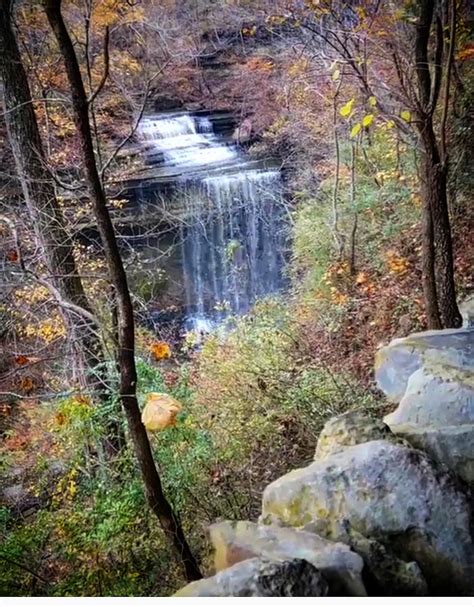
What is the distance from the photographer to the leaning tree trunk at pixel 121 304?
1808 mm

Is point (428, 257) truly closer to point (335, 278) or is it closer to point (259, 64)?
point (335, 278)

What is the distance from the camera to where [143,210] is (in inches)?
288

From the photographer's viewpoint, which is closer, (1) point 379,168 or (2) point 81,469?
(2) point 81,469

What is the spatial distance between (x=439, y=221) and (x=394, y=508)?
82.9 inches

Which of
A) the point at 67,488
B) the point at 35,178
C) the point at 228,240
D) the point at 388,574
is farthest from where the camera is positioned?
the point at 228,240

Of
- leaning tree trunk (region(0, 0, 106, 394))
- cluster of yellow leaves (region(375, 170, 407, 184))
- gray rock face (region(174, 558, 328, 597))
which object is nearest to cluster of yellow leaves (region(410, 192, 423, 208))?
cluster of yellow leaves (region(375, 170, 407, 184))

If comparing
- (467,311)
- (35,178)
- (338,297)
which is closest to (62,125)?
(35,178)

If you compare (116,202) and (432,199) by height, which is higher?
(432,199)

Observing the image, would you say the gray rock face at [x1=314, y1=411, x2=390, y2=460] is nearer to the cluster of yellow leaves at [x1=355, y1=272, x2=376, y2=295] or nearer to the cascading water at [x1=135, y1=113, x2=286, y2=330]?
the cluster of yellow leaves at [x1=355, y1=272, x2=376, y2=295]

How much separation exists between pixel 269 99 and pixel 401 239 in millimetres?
4035

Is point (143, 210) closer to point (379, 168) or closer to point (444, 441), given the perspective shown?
point (379, 168)

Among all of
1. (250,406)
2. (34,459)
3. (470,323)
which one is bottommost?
(34,459)

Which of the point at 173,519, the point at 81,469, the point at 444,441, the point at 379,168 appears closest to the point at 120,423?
the point at 81,469

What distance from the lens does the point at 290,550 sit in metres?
1.31
